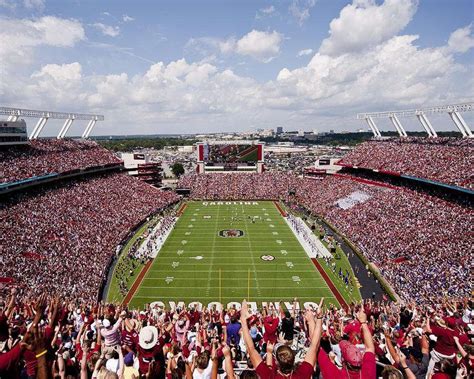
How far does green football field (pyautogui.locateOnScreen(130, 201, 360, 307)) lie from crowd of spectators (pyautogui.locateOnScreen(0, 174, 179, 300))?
4.49 m

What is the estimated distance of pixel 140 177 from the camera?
6091cm

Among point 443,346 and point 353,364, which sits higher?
point 353,364

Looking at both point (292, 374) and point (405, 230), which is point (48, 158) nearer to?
point (405, 230)

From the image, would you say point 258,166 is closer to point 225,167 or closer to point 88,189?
point 225,167

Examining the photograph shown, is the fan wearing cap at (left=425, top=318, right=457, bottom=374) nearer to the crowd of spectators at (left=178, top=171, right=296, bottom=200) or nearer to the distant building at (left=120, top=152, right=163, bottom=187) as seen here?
the crowd of spectators at (left=178, top=171, right=296, bottom=200)

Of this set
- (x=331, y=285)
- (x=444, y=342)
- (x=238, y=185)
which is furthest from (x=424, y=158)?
(x=444, y=342)

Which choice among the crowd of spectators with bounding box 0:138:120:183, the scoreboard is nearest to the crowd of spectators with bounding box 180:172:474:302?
the scoreboard

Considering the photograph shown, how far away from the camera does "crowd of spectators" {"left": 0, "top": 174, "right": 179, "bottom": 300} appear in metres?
21.9

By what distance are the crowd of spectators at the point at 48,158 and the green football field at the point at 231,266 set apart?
50.4 feet

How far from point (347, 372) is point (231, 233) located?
35902mm

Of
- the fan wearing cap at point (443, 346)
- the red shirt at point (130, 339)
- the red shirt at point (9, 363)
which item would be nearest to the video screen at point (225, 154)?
the red shirt at point (130, 339)

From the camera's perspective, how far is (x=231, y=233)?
38938 millimetres

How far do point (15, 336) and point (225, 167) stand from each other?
59.5 meters

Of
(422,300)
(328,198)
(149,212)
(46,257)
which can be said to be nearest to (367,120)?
(328,198)
